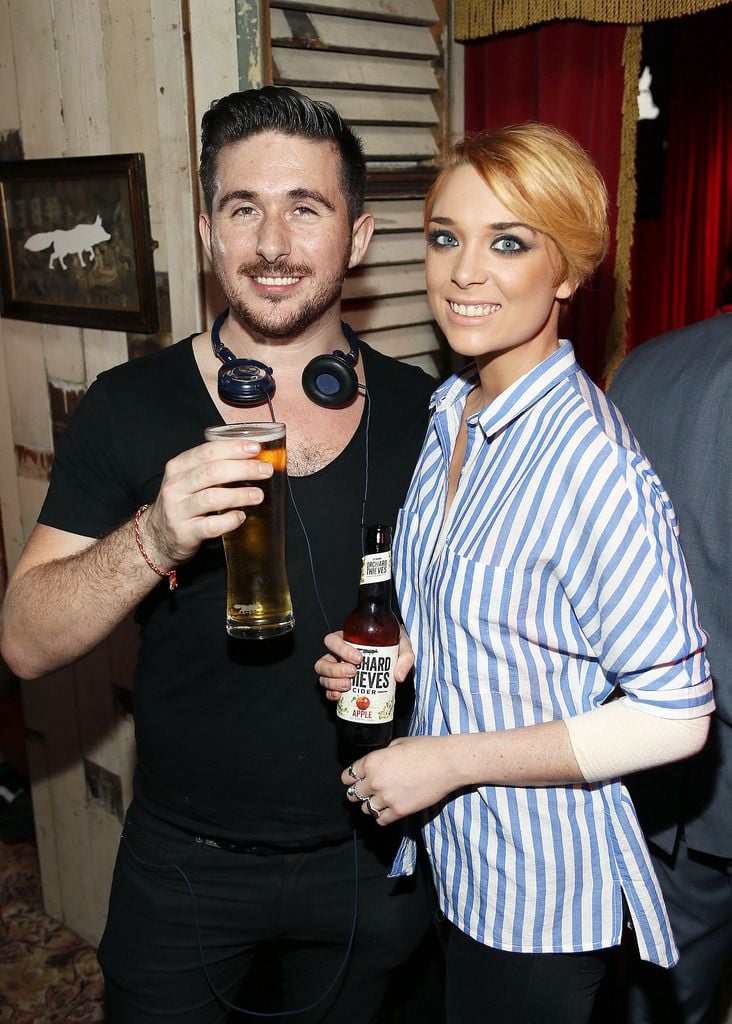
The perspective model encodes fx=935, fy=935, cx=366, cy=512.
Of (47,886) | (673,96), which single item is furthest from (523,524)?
(673,96)

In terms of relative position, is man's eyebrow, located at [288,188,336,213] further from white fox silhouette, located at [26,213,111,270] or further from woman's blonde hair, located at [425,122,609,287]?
white fox silhouette, located at [26,213,111,270]

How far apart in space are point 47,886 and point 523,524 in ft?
9.32

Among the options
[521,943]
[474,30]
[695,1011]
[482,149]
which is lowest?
[695,1011]

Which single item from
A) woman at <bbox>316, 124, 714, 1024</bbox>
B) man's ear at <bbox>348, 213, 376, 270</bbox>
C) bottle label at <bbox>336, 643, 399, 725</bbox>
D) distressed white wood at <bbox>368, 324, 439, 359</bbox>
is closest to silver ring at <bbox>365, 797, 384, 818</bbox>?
woman at <bbox>316, 124, 714, 1024</bbox>

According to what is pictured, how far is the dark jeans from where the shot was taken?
157 centimetres

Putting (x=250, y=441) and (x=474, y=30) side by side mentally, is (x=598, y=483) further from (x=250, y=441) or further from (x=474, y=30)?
(x=474, y=30)

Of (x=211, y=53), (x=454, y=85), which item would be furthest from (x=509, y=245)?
(x=454, y=85)

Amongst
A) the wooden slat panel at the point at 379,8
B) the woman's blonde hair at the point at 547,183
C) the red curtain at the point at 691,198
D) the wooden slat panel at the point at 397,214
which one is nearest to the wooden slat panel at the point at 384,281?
the wooden slat panel at the point at 397,214

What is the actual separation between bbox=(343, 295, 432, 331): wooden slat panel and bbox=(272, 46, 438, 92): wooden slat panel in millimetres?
621

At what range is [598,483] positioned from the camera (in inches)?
53.7

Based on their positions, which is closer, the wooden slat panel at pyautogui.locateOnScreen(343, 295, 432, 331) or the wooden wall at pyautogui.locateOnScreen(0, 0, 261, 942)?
the wooden wall at pyautogui.locateOnScreen(0, 0, 261, 942)

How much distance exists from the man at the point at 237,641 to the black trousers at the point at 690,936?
0.60m

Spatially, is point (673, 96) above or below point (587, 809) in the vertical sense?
A: above

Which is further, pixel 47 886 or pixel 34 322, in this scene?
pixel 47 886
